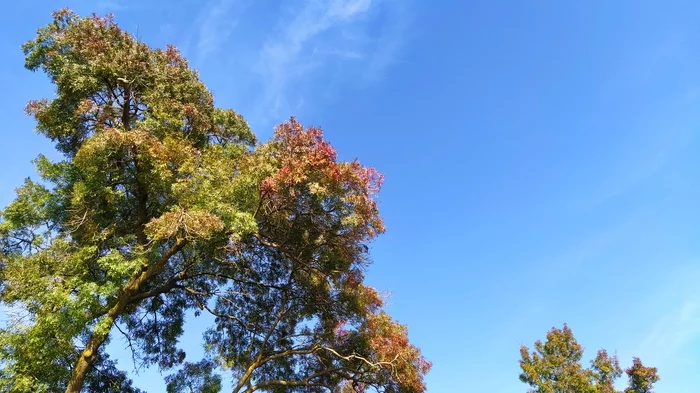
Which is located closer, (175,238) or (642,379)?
(175,238)

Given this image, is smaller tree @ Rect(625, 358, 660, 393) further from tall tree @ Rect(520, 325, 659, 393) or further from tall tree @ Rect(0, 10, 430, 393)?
tall tree @ Rect(0, 10, 430, 393)

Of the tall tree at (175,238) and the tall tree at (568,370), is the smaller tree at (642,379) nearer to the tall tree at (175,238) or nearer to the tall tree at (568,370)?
the tall tree at (568,370)

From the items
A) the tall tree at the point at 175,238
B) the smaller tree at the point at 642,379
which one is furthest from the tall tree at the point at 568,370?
the tall tree at the point at 175,238

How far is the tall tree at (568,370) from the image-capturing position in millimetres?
18719

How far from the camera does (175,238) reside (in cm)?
1192

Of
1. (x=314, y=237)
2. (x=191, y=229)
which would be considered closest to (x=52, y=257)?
(x=191, y=229)

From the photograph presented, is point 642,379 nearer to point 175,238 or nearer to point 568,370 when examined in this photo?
point 568,370

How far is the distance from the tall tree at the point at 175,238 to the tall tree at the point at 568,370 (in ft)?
27.3

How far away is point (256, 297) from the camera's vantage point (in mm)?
15008

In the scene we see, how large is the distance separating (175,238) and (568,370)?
16.1 meters

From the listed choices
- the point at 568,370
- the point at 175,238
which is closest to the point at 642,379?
the point at 568,370

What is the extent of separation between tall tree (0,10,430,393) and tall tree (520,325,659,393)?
8.31m

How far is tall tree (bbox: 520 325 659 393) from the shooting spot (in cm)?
1872

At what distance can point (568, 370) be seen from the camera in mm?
19047
